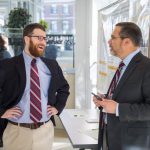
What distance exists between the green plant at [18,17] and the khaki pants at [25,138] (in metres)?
3.63

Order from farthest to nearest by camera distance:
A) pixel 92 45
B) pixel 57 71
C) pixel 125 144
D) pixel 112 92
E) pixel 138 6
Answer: pixel 92 45 < pixel 138 6 < pixel 57 71 < pixel 112 92 < pixel 125 144

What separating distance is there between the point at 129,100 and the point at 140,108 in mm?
126

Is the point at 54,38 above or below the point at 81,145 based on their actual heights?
above

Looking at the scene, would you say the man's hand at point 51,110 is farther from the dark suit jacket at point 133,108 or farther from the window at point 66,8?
the window at point 66,8

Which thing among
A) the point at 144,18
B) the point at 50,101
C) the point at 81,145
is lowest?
the point at 81,145

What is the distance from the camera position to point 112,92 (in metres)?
2.26

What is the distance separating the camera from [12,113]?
7.29ft

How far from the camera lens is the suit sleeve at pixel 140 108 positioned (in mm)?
1988

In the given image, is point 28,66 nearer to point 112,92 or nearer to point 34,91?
point 34,91

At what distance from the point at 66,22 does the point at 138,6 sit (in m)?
3.21


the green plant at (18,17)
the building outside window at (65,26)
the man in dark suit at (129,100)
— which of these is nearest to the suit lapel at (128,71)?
the man in dark suit at (129,100)

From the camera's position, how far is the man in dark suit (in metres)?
2.02

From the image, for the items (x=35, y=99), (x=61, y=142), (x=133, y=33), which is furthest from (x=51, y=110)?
(x=61, y=142)

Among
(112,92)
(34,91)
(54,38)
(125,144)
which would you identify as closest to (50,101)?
(34,91)
